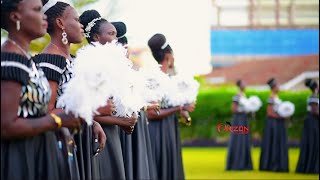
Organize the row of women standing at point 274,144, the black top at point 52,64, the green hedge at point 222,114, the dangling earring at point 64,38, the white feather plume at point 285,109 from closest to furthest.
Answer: the black top at point 52,64 → the dangling earring at point 64,38 → the row of women standing at point 274,144 → the white feather plume at point 285,109 → the green hedge at point 222,114

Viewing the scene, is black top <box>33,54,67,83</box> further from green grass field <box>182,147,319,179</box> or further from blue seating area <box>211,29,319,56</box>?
blue seating area <box>211,29,319,56</box>

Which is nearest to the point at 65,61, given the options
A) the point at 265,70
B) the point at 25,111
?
the point at 25,111

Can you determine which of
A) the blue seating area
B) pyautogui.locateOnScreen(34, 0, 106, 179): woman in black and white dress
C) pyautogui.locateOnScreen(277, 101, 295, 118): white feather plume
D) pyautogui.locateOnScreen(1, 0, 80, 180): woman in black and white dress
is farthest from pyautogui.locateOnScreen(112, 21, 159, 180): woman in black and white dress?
the blue seating area

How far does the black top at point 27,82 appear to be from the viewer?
4.17 m

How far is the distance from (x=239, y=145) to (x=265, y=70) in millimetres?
16069

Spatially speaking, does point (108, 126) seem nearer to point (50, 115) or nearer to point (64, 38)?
point (64, 38)

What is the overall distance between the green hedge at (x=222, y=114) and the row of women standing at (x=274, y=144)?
7.09m

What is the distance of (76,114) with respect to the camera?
4367 mm

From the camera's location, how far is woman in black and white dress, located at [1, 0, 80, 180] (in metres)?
4.18

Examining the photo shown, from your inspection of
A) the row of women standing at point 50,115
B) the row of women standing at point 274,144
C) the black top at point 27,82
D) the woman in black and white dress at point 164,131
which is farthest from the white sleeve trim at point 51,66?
the row of women standing at point 274,144

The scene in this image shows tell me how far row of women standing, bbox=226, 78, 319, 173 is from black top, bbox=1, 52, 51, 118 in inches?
499

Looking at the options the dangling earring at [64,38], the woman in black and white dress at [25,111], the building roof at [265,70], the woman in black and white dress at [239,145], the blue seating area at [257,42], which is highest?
the blue seating area at [257,42]

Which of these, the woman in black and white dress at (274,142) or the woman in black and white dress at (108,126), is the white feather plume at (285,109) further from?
the woman in black and white dress at (108,126)

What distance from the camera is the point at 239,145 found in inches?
718
